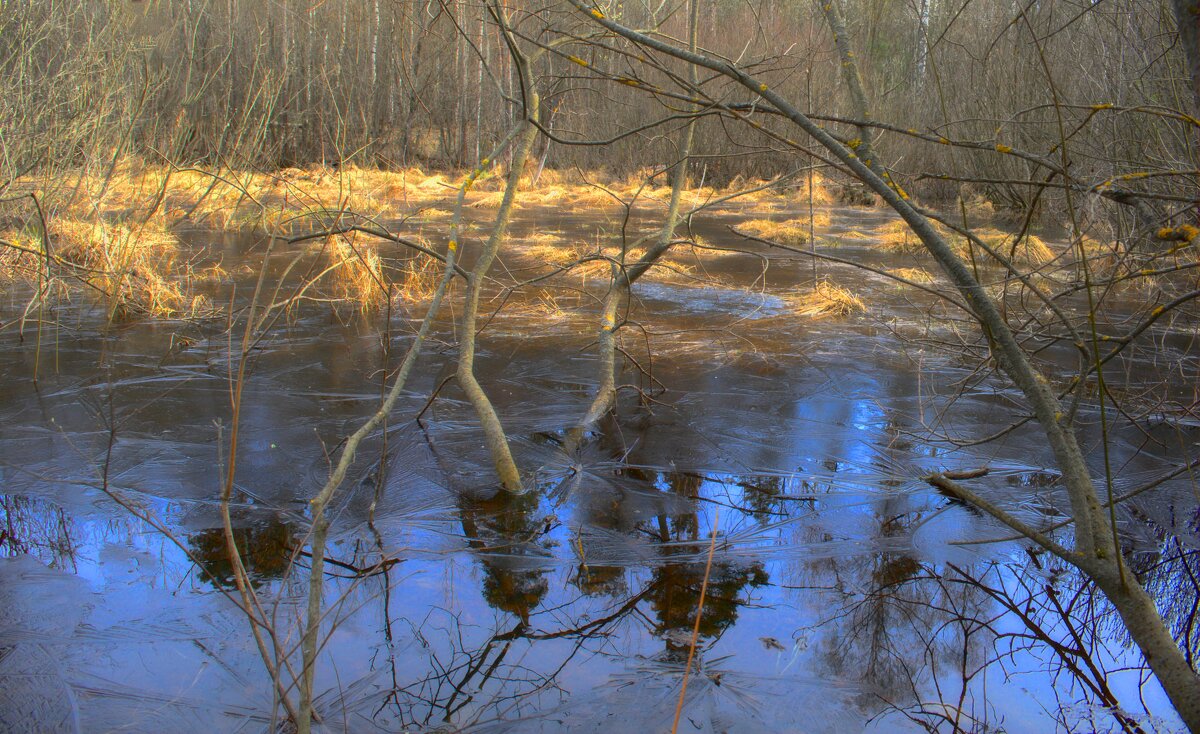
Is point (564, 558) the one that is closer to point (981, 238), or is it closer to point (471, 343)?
point (471, 343)

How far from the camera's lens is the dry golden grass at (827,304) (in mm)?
8852

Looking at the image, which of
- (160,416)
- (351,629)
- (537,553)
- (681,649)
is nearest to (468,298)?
(537,553)

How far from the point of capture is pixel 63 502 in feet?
14.0

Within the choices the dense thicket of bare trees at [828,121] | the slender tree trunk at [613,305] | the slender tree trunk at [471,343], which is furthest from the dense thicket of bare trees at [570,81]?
the slender tree trunk at [613,305]

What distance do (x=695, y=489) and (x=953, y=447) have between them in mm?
1738

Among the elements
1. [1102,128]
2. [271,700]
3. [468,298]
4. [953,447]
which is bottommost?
[271,700]

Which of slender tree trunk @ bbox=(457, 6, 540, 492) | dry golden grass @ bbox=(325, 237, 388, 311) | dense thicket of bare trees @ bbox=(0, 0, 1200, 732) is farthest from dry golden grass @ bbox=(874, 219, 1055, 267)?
slender tree trunk @ bbox=(457, 6, 540, 492)

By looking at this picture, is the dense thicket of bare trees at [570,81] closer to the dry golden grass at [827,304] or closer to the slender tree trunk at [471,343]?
the slender tree trunk at [471,343]

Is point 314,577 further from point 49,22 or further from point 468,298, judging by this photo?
point 49,22

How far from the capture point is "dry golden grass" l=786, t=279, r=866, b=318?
8.85 meters

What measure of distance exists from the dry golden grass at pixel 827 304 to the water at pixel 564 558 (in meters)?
2.12

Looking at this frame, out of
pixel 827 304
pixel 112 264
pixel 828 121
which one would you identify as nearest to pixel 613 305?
pixel 828 121

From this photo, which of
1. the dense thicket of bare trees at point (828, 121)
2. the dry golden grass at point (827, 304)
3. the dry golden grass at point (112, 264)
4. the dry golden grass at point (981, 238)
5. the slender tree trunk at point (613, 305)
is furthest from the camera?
the dry golden grass at point (981, 238)

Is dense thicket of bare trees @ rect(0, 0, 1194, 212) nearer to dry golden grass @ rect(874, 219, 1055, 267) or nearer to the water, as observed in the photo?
dry golden grass @ rect(874, 219, 1055, 267)
